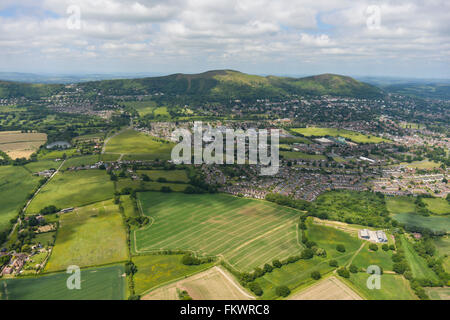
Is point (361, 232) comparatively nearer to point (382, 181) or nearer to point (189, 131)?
point (382, 181)

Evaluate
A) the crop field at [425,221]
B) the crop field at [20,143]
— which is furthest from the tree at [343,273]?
the crop field at [20,143]

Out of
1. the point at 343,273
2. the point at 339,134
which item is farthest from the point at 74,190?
the point at 339,134

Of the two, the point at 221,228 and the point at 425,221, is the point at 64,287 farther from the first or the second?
the point at 425,221

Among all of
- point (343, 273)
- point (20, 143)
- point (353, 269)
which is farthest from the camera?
point (20, 143)

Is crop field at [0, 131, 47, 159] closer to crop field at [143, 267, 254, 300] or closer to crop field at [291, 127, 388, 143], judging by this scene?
crop field at [143, 267, 254, 300]

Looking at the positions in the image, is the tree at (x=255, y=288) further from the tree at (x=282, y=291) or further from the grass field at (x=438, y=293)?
the grass field at (x=438, y=293)
